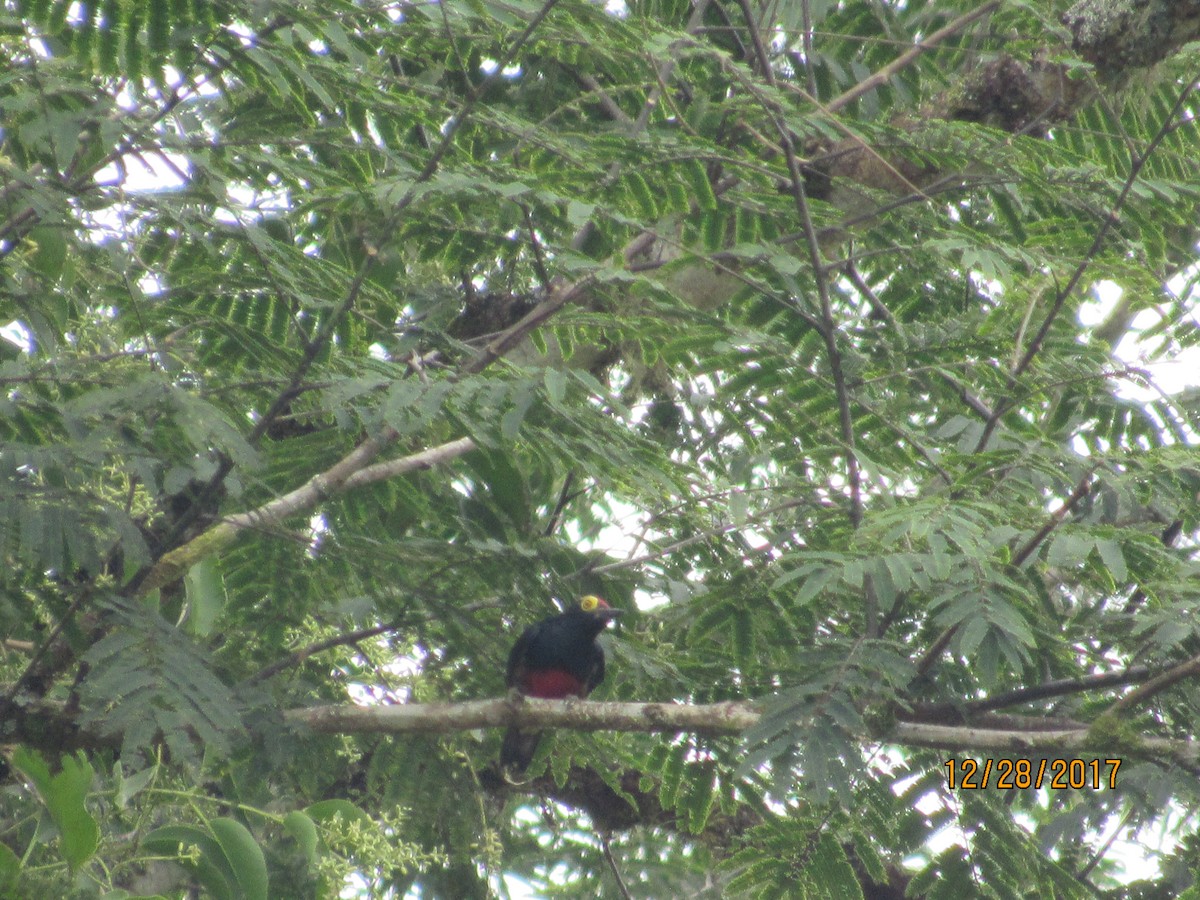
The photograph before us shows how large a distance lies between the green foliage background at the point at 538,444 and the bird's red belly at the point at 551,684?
175 mm

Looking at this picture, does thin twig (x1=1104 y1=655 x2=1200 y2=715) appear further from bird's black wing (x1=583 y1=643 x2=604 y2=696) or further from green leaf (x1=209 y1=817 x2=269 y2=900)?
bird's black wing (x1=583 y1=643 x2=604 y2=696)

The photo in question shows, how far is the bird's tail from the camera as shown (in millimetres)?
4547

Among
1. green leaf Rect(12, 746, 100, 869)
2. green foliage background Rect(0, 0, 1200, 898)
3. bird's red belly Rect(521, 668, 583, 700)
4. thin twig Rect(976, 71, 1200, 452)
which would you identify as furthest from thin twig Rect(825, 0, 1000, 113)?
green leaf Rect(12, 746, 100, 869)

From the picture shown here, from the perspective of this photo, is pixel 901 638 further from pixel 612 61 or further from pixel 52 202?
pixel 52 202

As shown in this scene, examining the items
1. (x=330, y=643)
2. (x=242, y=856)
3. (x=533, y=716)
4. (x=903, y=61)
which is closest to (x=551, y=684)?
(x=330, y=643)

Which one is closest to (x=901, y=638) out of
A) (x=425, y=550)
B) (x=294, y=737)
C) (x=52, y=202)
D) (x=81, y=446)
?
(x=425, y=550)

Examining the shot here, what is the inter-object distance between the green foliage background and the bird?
0.44ft

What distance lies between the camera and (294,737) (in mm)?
3713

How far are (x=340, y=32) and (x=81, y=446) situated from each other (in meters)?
1.25

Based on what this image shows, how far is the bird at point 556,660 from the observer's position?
459 cm

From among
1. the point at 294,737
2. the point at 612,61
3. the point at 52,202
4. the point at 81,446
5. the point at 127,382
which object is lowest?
the point at 294,737

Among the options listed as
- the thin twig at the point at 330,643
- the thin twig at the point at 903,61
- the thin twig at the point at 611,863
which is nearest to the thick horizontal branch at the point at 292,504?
the thin twig at the point at 330,643

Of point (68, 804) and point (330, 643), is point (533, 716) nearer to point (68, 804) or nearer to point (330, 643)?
point (330, 643)

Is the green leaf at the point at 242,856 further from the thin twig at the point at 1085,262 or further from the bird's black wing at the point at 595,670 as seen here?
the thin twig at the point at 1085,262
